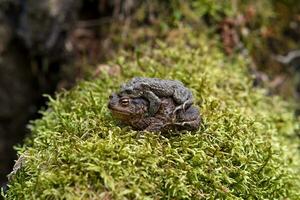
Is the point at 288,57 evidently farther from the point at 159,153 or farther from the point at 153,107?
the point at 159,153

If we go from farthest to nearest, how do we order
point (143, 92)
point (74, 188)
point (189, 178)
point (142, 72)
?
1. point (142, 72)
2. point (143, 92)
3. point (189, 178)
4. point (74, 188)

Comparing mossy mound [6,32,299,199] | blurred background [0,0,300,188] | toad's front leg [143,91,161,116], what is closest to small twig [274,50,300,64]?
blurred background [0,0,300,188]

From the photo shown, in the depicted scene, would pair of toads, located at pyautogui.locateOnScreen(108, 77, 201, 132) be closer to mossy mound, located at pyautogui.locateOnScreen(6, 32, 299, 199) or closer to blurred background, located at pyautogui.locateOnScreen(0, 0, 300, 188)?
mossy mound, located at pyautogui.locateOnScreen(6, 32, 299, 199)

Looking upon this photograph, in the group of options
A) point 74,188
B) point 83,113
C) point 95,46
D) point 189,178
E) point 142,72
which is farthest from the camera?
point 95,46

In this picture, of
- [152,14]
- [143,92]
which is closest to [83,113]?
[143,92]

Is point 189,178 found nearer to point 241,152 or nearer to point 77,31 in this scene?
point 241,152

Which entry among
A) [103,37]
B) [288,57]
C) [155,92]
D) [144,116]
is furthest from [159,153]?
[288,57]
